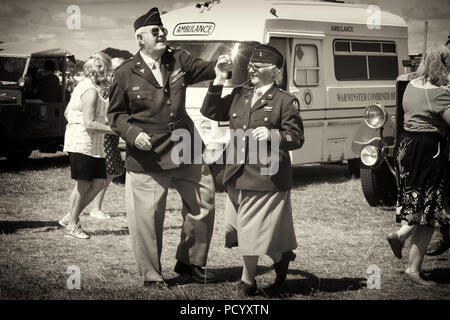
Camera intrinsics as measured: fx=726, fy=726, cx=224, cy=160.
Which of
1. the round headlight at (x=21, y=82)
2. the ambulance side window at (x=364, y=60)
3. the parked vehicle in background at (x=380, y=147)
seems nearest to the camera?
the parked vehicle in background at (x=380, y=147)

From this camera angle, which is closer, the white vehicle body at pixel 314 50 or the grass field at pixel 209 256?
the grass field at pixel 209 256

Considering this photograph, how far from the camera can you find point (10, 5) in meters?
7.03

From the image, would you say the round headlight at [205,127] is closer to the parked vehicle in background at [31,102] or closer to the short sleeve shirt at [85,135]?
the short sleeve shirt at [85,135]

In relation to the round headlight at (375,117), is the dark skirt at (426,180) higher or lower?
lower

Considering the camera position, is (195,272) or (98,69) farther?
(98,69)

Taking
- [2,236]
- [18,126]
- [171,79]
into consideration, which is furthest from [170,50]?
[18,126]

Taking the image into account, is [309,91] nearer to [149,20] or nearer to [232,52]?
[232,52]

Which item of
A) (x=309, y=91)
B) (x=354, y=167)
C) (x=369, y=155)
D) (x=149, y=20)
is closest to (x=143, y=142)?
(x=149, y=20)

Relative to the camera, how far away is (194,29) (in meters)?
10.1

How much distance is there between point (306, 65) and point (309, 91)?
0.40 m

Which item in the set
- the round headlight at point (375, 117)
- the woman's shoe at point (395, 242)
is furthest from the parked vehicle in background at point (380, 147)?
the woman's shoe at point (395, 242)

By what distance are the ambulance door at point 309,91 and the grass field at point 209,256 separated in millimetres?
706

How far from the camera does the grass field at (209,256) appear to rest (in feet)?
16.9

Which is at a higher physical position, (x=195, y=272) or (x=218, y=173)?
(x=218, y=173)
